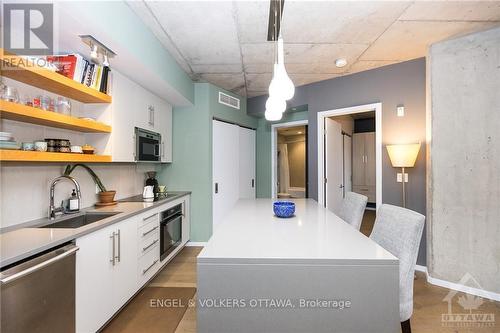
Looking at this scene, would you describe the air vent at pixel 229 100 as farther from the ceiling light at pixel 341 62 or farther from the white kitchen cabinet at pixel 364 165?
the white kitchen cabinet at pixel 364 165

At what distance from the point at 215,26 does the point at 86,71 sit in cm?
115

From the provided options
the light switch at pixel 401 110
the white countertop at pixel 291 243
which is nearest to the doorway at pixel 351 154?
the light switch at pixel 401 110

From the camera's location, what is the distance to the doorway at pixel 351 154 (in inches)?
126

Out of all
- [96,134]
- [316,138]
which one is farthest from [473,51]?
[96,134]

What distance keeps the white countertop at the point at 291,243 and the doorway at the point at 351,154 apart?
1.85 m

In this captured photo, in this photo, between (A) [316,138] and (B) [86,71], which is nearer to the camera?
(B) [86,71]

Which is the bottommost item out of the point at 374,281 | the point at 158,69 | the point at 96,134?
the point at 374,281

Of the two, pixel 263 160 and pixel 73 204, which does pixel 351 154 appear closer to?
pixel 263 160

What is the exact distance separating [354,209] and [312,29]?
5.57ft

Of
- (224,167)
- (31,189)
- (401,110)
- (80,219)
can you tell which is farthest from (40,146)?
(401,110)

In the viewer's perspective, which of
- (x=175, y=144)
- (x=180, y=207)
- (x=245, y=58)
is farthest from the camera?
A: (x=175, y=144)

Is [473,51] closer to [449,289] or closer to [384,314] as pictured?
[449,289]

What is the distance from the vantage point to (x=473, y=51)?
235cm

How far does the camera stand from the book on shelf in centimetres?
180
